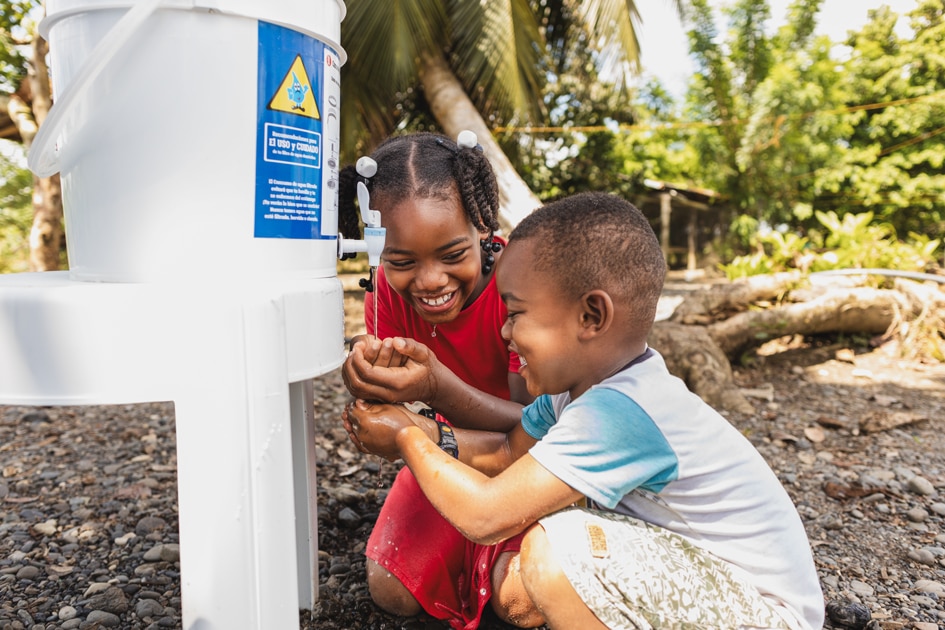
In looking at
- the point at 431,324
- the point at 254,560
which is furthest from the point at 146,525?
the point at 254,560

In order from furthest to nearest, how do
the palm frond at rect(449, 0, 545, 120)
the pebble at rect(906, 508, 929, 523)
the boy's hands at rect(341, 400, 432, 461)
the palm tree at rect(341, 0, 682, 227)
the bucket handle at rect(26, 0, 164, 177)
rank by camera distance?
the palm frond at rect(449, 0, 545, 120) < the palm tree at rect(341, 0, 682, 227) < the pebble at rect(906, 508, 929, 523) < the boy's hands at rect(341, 400, 432, 461) < the bucket handle at rect(26, 0, 164, 177)

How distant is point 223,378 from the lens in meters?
0.97

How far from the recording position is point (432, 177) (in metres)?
1.72

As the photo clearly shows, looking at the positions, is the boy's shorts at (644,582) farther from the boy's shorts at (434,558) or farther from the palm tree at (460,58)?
the palm tree at (460,58)

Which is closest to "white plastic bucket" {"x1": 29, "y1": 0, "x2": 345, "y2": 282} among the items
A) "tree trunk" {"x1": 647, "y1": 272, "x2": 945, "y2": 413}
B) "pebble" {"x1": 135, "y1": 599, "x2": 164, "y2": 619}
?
"pebble" {"x1": 135, "y1": 599, "x2": 164, "y2": 619}

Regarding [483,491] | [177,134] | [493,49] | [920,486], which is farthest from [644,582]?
[493,49]

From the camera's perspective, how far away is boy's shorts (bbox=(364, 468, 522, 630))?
1643mm

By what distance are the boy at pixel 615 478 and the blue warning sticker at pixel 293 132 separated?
430mm

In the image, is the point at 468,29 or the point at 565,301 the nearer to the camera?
the point at 565,301

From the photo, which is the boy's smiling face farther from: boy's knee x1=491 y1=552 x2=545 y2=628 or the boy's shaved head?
boy's knee x1=491 y1=552 x2=545 y2=628

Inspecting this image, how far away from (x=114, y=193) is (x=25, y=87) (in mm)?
7969

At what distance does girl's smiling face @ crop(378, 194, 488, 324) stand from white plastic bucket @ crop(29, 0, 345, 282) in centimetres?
62

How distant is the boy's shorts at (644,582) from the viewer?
118 centimetres

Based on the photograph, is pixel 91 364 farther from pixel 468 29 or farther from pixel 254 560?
pixel 468 29
